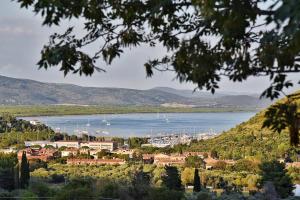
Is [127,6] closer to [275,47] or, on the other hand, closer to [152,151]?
[275,47]

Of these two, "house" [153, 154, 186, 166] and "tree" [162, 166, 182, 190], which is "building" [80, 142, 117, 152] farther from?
"tree" [162, 166, 182, 190]

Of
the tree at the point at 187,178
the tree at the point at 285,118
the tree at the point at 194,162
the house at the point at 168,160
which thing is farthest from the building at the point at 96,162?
the tree at the point at 285,118

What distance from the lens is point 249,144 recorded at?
43.2 meters

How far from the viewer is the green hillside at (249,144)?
125 feet

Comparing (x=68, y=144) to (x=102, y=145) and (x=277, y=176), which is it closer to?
(x=102, y=145)

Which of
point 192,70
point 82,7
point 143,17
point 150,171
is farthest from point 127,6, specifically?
point 150,171

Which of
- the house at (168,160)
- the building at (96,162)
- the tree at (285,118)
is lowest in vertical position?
the building at (96,162)

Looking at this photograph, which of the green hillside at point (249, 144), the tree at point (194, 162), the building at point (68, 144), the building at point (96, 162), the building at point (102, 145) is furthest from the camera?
the building at point (68, 144)

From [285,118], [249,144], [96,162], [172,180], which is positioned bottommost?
[96,162]

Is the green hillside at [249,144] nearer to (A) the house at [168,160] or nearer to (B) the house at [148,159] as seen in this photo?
(A) the house at [168,160]

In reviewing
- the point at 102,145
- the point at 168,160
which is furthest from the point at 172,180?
the point at 102,145

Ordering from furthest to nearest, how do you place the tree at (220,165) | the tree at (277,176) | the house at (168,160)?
the house at (168,160) < the tree at (220,165) < the tree at (277,176)

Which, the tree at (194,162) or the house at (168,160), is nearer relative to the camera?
the tree at (194,162)

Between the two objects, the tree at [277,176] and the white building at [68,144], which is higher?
the tree at [277,176]
